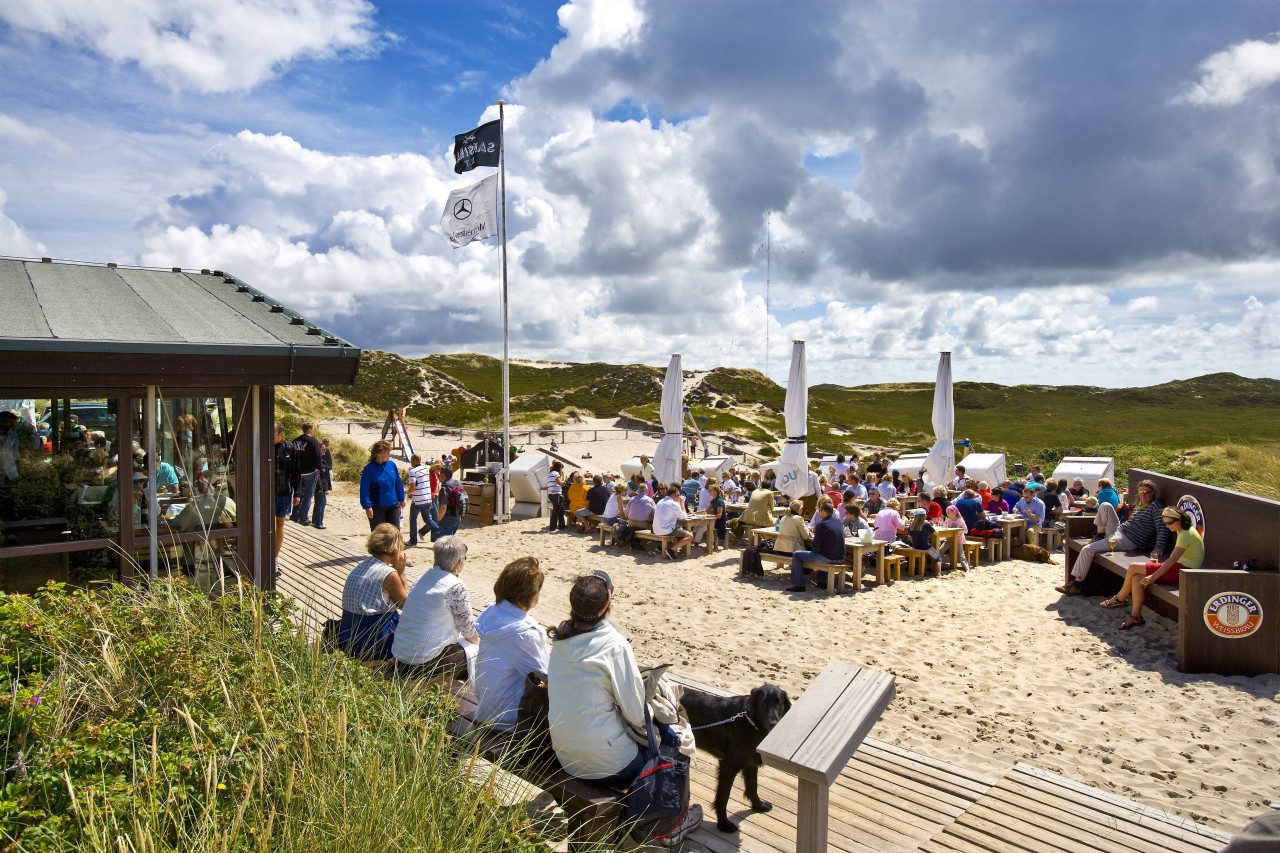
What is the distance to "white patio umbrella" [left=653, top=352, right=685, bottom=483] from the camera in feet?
53.5

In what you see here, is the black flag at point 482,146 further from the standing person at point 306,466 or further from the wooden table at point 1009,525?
the wooden table at point 1009,525

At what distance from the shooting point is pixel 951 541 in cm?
1166

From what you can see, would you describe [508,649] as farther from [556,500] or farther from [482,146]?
[482,146]

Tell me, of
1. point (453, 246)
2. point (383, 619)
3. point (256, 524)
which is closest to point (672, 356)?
point (453, 246)

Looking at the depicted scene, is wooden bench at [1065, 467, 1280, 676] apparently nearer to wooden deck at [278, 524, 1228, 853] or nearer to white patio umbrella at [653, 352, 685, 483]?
wooden deck at [278, 524, 1228, 853]

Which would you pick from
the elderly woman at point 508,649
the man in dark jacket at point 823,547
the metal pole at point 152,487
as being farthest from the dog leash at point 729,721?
the man in dark jacket at point 823,547

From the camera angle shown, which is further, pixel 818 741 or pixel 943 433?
pixel 943 433

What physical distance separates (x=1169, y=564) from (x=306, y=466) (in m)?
11.6

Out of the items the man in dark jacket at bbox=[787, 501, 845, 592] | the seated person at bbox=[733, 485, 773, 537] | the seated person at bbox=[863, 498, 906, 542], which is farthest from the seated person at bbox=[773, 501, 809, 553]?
the seated person at bbox=[733, 485, 773, 537]

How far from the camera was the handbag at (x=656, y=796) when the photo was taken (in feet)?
10.6

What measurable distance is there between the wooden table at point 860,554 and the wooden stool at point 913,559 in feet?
1.75

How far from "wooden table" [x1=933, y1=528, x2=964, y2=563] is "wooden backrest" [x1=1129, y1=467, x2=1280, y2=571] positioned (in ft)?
10.5

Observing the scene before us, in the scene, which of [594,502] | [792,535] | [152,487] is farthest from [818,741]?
[594,502]

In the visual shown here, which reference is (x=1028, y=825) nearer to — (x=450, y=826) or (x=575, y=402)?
(x=450, y=826)
